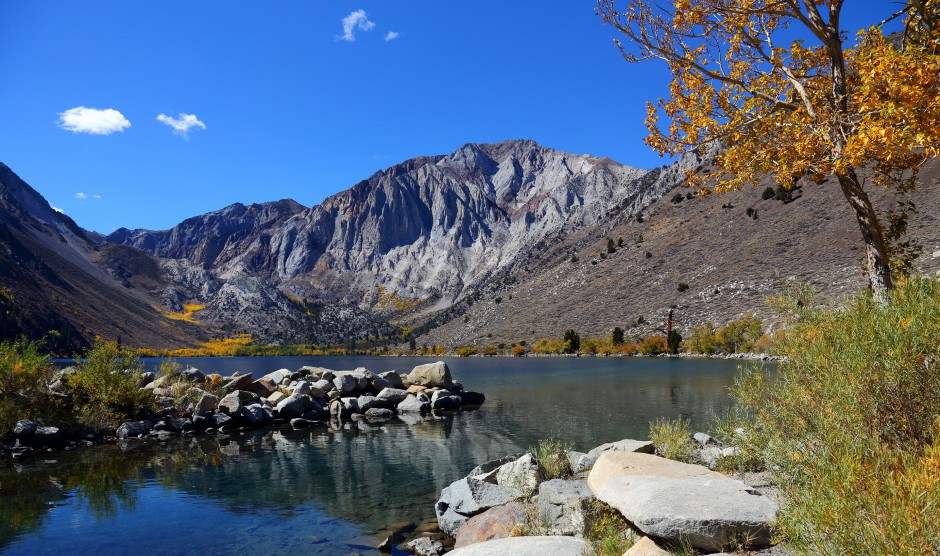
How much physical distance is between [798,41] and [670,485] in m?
9.84

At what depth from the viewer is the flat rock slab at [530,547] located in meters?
7.68

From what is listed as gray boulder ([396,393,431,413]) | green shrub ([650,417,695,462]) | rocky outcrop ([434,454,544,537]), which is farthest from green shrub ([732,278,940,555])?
gray boulder ([396,393,431,413])

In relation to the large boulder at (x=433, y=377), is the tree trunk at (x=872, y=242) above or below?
above

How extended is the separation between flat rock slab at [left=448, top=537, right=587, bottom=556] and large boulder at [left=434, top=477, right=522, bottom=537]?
3.81 metres

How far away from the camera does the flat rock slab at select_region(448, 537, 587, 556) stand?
768 centimetres

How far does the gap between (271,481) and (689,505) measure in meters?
15.2

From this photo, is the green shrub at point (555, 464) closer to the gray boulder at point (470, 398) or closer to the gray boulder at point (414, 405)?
the gray boulder at point (414, 405)

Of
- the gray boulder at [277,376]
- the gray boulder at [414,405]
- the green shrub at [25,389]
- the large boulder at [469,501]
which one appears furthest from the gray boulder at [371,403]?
the large boulder at [469,501]

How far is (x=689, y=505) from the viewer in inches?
266

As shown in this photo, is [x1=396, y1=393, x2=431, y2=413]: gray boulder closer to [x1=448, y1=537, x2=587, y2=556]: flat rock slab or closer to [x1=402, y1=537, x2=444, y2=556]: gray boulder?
[x1=402, y1=537, x2=444, y2=556]: gray boulder

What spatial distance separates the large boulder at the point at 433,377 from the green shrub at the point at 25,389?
75.1 ft

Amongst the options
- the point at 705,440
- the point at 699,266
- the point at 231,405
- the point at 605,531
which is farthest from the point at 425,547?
the point at 699,266

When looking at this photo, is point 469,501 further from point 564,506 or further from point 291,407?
point 291,407

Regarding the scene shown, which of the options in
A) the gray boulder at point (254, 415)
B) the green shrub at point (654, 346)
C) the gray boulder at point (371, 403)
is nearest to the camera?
the gray boulder at point (254, 415)
